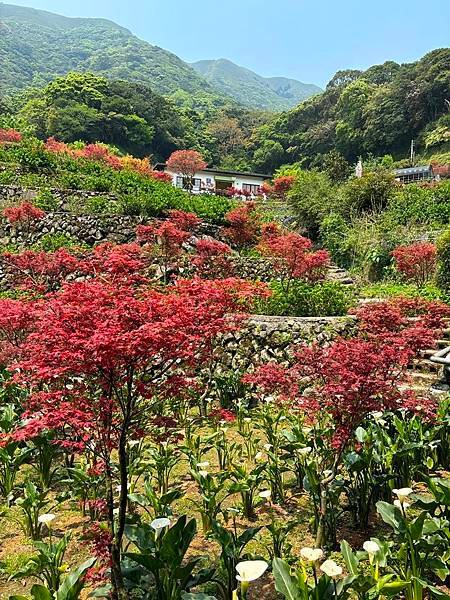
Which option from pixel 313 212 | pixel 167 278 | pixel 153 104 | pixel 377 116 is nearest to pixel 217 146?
pixel 153 104

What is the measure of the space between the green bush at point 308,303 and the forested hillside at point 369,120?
35.9m

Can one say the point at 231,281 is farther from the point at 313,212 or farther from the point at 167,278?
the point at 313,212

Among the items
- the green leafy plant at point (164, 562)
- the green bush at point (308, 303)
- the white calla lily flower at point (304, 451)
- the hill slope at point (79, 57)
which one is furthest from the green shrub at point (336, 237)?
the hill slope at point (79, 57)

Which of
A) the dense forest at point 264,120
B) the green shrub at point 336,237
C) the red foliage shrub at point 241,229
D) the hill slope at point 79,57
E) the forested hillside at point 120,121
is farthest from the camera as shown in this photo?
the hill slope at point 79,57

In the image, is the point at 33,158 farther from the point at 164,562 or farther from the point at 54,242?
the point at 164,562

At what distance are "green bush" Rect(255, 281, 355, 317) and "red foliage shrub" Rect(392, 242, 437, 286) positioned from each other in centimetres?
370

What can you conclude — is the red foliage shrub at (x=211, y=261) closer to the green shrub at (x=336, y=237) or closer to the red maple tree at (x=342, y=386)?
the green shrub at (x=336, y=237)

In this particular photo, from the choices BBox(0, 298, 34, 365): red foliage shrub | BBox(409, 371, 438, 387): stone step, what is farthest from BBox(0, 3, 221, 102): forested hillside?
BBox(409, 371, 438, 387): stone step

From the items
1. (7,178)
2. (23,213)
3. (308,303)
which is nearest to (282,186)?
(7,178)

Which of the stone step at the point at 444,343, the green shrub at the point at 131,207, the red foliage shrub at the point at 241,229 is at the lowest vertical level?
the stone step at the point at 444,343

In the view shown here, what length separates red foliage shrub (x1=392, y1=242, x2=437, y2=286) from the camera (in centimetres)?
1255

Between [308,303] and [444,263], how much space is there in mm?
4397

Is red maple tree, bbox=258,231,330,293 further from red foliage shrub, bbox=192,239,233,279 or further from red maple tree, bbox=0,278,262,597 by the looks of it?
red maple tree, bbox=0,278,262,597

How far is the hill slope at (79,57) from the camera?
88306mm
